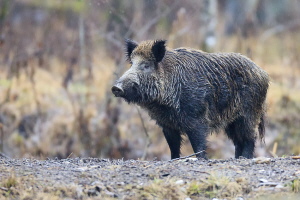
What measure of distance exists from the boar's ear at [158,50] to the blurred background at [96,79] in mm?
4504

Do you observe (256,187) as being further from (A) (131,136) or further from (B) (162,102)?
(A) (131,136)

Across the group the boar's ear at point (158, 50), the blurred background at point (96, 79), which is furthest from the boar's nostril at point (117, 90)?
the blurred background at point (96, 79)

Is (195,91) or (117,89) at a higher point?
(195,91)

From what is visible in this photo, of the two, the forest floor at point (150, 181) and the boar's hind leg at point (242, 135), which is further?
the boar's hind leg at point (242, 135)

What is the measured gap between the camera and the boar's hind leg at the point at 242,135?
9.38m

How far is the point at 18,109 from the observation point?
604 inches

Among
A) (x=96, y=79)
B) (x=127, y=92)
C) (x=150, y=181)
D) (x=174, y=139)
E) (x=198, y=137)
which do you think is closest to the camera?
(x=150, y=181)

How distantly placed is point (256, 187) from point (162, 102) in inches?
95.2

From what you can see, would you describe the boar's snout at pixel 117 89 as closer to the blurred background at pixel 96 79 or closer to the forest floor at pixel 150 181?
the forest floor at pixel 150 181

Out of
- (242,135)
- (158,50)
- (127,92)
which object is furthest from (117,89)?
(242,135)

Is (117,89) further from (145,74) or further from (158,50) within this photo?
(158,50)

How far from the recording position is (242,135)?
9.44m

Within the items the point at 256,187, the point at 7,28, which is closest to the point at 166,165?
the point at 256,187

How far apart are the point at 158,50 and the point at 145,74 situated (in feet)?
1.34
